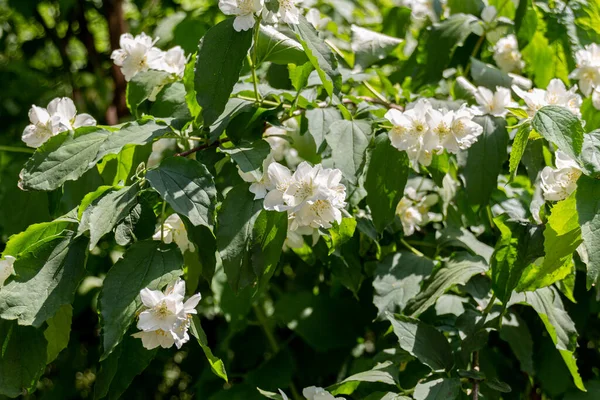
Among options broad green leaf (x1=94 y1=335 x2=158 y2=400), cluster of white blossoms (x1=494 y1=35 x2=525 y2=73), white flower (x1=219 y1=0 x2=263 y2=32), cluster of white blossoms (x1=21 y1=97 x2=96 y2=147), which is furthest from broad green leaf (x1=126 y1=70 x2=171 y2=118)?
cluster of white blossoms (x1=494 y1=35 x2=525 y2=73)

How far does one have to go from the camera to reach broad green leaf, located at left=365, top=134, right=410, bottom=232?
1.31 meters

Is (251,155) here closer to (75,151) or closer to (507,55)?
(75,151)

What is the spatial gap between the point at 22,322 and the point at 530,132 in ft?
2.78

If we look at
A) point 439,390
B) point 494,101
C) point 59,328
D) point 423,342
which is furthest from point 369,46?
point 59,328

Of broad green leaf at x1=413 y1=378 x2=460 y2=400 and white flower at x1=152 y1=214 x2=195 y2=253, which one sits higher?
white flower at x1=152 y1=214 x2=195 y2=253

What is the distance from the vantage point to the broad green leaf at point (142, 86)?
1425mm

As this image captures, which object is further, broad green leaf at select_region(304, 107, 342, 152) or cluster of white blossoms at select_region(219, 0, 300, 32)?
broad green leaf at select_region(304, 107, 342, 152)

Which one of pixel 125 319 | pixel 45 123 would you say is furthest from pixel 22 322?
pixel 45 123

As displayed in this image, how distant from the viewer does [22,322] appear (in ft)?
3.43

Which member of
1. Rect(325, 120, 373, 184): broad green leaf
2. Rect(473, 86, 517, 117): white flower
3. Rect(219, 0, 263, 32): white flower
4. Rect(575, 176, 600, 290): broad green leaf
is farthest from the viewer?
Rect(473, 86, 517, 117): white flower

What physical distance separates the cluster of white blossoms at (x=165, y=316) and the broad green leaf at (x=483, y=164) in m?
0.57

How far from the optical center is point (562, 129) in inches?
45.8

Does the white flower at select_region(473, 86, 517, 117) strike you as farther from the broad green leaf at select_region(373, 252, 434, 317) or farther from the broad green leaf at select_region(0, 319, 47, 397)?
the broad green leaf at select_region(0, 319, 47, 397)

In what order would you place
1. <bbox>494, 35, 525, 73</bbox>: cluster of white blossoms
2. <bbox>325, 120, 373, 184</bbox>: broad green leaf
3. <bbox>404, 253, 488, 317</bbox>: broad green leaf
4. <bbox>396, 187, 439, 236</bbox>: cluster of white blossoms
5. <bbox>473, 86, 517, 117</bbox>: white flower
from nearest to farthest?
<bbox>325, 120, 373, 184</bbox>: broad green leaf → <bbox>404, 253, 488, 317</bbox>: broad green leaf → <bbox>473, 86, 517, 117</bbox>: white flower → <bbox>396, 187, 439, 236</bbox>: cluster of white blossoms → <bbox>494, 35, 525, 73</bbox>: cluster of white blossoms
